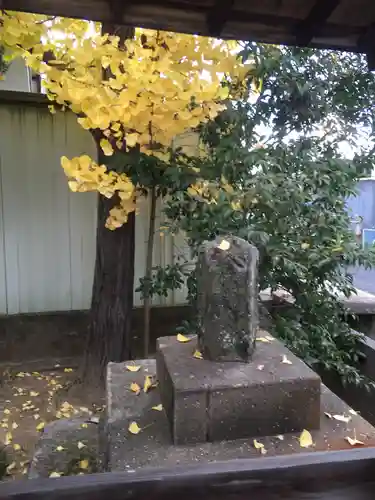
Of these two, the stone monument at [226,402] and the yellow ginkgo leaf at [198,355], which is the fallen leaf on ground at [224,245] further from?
the yellow ginkgo leaf at [198,355]

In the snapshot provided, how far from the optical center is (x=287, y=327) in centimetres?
376

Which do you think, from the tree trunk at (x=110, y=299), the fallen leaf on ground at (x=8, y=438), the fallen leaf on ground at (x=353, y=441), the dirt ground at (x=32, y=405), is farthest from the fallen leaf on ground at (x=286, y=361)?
the fallen leaf on ground at (x=8, y=438)

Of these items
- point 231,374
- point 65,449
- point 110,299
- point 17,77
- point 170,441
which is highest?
point 17,77

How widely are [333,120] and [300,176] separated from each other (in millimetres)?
759

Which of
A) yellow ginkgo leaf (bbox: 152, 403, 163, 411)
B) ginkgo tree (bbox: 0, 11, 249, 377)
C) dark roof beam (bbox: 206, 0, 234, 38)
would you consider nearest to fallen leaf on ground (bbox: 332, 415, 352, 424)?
yellow ginkgo leaf (bbox: 152, 403, 163, 411)

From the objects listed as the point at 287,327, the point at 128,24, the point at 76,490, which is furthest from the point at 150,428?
the point at 128,24

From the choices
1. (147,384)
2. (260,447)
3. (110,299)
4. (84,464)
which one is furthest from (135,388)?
(110,299)

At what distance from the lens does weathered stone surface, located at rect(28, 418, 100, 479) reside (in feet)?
9.21

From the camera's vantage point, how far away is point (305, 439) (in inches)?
89.3

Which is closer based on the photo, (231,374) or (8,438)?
(231,374)

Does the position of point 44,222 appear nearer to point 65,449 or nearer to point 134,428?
point 65,449

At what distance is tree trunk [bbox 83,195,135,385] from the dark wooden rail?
365cm

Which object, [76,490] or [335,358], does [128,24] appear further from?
[335,358]

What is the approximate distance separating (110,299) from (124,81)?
238cm
